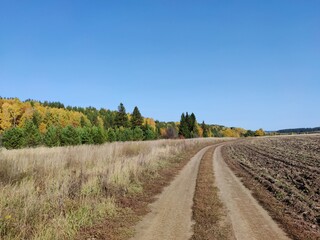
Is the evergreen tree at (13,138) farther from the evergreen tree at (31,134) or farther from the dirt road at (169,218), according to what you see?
the dirt road at (169,218)

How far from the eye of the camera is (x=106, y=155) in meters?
18.6

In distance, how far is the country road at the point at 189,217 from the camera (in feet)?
23.4

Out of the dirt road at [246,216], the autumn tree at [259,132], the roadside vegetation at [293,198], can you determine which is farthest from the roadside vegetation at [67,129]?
the autumn tree at [259,132]

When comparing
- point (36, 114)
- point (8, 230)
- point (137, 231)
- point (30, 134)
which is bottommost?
point (137, 231)

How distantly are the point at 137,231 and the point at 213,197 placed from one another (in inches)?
176

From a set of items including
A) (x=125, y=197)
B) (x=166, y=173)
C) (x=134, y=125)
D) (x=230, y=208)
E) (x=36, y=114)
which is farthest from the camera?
(x=36, y=114)

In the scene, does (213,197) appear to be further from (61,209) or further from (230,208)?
(61,209)

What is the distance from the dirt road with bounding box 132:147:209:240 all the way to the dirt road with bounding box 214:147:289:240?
1.25 metres

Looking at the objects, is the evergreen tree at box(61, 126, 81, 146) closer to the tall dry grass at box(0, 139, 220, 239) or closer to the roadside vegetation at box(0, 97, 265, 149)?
the roadside vegetation at box(0, 97, 265, 149)

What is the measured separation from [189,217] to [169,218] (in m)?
0.58

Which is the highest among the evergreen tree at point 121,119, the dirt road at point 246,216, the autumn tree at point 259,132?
the evergreen tree at point 121,119

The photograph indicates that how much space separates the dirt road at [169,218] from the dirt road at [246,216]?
125 centimetres

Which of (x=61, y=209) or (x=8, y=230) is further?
(x=61, y=209)

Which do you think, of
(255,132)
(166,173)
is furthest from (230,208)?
(255,132)
